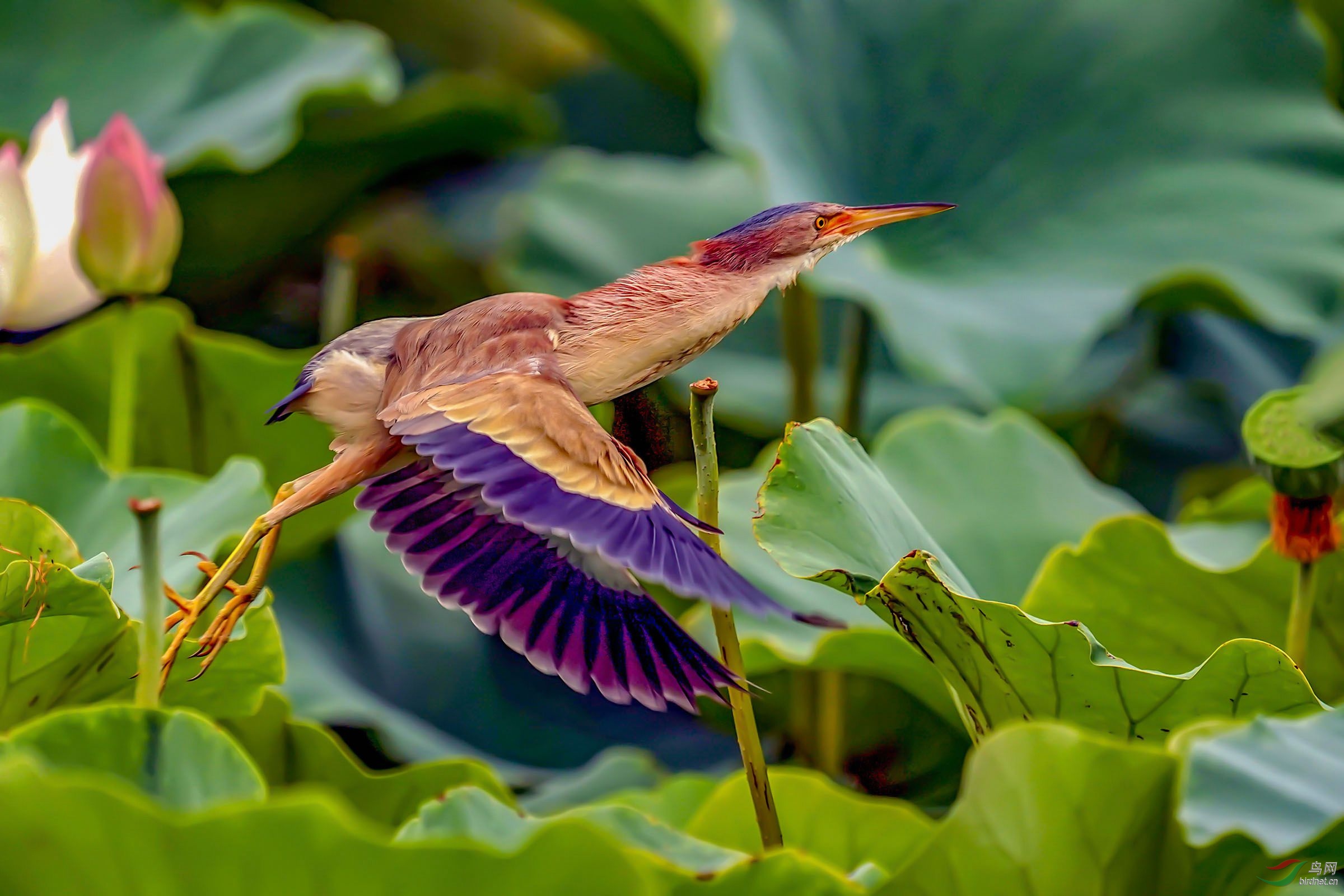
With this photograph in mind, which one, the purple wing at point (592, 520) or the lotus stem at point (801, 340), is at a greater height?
the purple wing at point (592, 520)

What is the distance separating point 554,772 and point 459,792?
0.62 metres

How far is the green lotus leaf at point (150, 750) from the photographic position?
0.45m

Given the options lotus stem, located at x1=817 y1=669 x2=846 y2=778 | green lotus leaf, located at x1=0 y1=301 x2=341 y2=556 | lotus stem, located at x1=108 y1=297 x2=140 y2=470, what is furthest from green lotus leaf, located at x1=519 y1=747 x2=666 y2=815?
lotus stem, located at x1=108 y1=297 x2=140 y2=470

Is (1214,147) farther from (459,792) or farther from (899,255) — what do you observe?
(459,792)

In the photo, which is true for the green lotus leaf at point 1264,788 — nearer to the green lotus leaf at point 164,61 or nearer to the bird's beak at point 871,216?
the bird's beak at point 871,216

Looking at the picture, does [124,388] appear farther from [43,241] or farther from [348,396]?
[348,396]

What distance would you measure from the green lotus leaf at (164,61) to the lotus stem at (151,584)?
0.98 metres

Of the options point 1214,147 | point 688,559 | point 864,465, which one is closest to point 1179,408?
point 1214,147

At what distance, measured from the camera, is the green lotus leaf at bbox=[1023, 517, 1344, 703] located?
0.72m

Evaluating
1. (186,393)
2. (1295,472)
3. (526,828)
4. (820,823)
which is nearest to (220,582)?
(526,828)

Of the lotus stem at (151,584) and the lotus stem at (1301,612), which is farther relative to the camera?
the lotus stem at (1301,612)

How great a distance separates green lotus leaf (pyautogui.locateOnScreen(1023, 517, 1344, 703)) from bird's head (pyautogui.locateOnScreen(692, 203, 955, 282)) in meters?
0.26

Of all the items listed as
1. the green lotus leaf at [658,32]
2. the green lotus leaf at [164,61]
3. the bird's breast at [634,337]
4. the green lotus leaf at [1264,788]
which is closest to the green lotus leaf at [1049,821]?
the green lotus leaf at [1264,788]

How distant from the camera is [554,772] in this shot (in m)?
1.08
